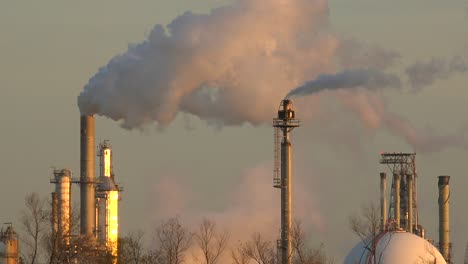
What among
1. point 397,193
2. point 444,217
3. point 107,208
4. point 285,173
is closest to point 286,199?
point 285,173

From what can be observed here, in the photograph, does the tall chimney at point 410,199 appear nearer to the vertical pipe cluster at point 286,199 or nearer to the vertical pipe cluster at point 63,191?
the vertical pipe cluster at point 63,191

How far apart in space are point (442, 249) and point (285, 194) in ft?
90.5

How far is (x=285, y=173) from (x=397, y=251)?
36.3ft

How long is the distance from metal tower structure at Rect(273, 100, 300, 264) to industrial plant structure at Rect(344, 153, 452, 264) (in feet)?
26.5

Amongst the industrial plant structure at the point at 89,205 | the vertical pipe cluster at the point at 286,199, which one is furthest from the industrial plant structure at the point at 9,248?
the vertical pipe cluster at the point at 286,199

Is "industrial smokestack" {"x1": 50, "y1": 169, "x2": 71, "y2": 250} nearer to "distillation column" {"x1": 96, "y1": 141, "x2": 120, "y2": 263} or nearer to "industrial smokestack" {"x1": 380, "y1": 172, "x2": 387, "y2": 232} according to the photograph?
"distillation column" {"x1": 96, "y1": 141, "x2": 120, "y2": 263}

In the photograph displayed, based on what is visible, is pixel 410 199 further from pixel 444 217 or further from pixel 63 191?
pixel 63 191

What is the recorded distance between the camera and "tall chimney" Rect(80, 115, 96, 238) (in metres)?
84.0

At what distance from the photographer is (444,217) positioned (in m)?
99.8

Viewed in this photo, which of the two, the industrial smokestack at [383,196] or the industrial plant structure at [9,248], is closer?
the industrial plant structure at [9,248]

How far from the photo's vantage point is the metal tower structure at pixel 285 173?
2911 inches

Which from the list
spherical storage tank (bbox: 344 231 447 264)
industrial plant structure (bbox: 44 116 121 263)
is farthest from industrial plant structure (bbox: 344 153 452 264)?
industrial plant structure (bbox: 44 116 121 263)

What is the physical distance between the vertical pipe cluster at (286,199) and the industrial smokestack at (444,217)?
26.0 meters

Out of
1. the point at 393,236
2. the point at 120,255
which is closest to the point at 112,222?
the point at 120,255
